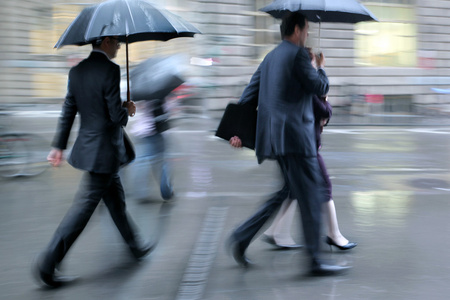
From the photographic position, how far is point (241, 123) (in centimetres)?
453

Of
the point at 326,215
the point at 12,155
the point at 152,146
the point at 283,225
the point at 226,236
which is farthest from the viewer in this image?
the point at 12,155

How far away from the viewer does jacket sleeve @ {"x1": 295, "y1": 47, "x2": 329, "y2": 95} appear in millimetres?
4109

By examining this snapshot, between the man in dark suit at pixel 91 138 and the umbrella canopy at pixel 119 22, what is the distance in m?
0.16

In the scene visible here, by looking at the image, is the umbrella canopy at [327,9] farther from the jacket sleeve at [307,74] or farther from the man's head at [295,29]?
the jacket sleeve at [307,74]

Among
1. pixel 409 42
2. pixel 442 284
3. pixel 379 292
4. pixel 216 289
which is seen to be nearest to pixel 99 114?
pixel 216 289

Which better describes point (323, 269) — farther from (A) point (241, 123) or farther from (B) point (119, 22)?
(B) point (119, 22)

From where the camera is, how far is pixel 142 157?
6.89 m

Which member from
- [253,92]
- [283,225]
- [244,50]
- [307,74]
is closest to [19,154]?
[283,225]

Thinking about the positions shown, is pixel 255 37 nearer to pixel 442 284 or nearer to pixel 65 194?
pixel 65 194

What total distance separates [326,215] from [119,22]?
2.15m

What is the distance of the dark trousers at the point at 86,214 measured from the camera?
4074mm

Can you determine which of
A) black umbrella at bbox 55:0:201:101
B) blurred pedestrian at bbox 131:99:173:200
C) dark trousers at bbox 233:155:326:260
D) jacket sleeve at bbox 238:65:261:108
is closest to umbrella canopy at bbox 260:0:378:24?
jacket sleeve at bbox 238:65:261:108

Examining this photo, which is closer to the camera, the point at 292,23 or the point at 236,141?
the point at 292,23

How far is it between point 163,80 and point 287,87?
267 cm
